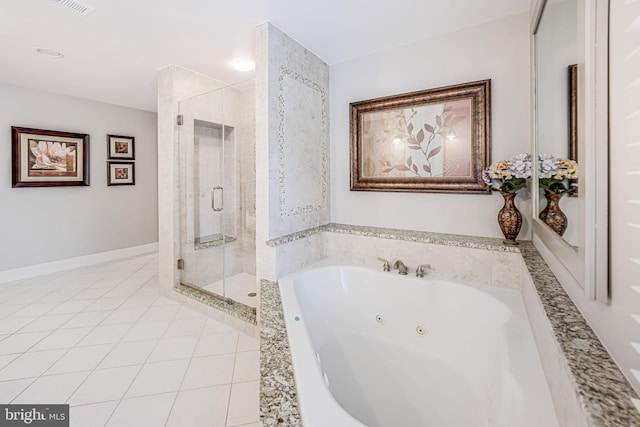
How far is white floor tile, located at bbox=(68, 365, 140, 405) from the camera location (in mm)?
1570

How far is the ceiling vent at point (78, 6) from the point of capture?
1.79 m

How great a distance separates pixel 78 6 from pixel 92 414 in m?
2.41

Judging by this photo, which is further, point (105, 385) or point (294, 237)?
point (294, 237)

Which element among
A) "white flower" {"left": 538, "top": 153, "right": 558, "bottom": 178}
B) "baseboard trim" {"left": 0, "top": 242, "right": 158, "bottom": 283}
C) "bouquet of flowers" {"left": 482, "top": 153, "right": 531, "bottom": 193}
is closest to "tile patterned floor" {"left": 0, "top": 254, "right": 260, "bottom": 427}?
"baseboard trim" {"left": 0, "top": 242, "right": 158, "bottom": 283}

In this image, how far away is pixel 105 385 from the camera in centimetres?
167

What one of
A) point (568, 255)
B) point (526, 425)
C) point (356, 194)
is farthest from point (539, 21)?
point (526, 425)

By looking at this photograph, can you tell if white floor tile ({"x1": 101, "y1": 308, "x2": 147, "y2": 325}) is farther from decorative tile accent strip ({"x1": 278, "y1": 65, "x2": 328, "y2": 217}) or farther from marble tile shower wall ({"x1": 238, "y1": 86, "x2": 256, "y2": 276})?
decorative tile accent strip ({"x1": 278, "y1": 65, "x2": 328, "y2": 217})

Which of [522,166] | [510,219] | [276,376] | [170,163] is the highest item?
[170,163]

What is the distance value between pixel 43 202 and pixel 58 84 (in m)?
1.49

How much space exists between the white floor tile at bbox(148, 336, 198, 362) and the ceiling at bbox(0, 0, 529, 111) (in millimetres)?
2297

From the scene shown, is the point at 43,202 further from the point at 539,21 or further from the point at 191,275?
the point at 539,21

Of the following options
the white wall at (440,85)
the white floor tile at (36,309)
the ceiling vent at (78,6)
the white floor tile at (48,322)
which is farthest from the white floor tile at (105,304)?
the ceiling vent at (78,6)

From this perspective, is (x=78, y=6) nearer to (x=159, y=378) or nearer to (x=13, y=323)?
(x=159, y=378)

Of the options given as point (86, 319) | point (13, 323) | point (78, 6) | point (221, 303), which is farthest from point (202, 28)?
point (13, 323)
